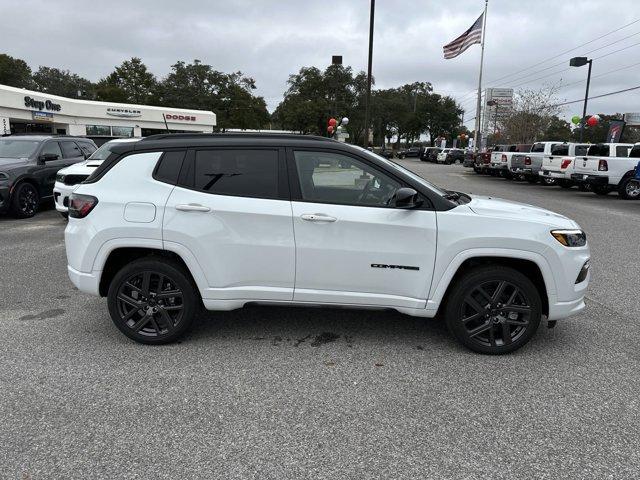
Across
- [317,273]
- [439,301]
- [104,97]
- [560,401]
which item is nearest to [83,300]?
[317,273]

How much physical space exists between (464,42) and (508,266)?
90.2 feet

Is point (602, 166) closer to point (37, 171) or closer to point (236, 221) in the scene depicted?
point (236, 221)

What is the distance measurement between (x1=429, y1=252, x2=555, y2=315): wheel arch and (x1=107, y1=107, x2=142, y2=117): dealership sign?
47.5 m

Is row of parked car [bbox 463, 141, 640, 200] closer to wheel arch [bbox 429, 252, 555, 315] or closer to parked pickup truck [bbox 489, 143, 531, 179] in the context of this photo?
parked pickup truck [bbox 489, 143, 531, 179]

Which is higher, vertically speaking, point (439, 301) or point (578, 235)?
point (578, 235)

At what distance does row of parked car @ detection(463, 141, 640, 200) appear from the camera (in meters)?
16.2

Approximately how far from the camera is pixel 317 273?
3.85 metres

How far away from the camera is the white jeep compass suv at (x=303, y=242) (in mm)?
3756

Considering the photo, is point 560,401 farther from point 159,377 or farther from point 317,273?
point 159,377

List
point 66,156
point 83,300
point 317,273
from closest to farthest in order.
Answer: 1. point 317,273
2. point 83,300
3. point 66,156

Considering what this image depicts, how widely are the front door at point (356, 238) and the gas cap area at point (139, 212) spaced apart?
1.17m

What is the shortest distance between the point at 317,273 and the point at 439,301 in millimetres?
1025

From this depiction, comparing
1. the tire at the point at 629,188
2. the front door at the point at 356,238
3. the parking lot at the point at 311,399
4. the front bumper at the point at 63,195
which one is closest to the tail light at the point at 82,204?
the parking lot at the point at 311,399

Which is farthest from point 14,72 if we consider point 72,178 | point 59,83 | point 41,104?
point 72,178
